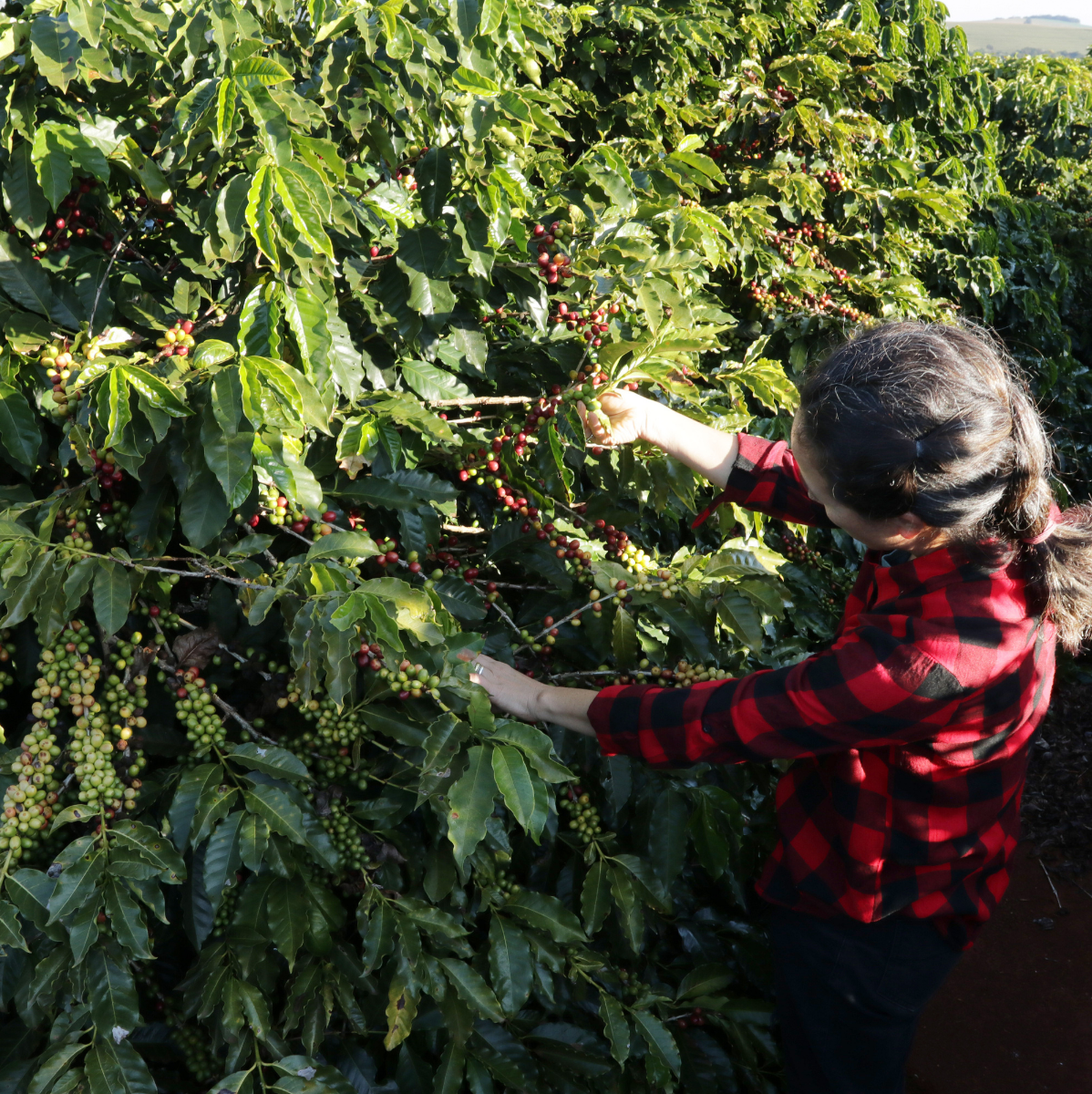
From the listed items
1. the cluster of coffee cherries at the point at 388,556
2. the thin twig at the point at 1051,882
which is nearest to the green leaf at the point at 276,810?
the cluster of coffee cherries at the point at 388,556

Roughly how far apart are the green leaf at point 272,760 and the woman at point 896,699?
35cm

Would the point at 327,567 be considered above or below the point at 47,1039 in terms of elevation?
above

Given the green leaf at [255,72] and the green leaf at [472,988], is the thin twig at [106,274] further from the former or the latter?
the green leaf at [472,988]

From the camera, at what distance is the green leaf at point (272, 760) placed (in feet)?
5.45

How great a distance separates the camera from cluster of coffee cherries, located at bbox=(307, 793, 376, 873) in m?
1.78

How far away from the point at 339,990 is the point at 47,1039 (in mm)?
546

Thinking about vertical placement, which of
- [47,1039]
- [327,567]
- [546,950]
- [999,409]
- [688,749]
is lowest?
[47,1039]

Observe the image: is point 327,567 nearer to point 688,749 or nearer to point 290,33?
point 688,749

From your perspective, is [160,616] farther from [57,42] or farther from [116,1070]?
[57,42]

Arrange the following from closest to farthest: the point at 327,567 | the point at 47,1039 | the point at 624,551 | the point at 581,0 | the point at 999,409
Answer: the point at 327,567
the point at 999,409
the point at 47,1039
the point at 624,551
the point at 581,0

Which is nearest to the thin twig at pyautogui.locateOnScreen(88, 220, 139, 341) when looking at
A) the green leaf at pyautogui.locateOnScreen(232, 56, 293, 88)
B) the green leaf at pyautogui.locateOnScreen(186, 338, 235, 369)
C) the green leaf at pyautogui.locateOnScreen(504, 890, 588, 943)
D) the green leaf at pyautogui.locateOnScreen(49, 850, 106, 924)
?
the green leaf at pyautogui.locateOnScreen(186, 338, 235, 369)

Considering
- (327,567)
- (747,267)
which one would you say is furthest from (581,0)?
(327,567)

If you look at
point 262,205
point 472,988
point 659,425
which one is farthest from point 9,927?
point 659,425

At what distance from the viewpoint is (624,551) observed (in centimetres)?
221
